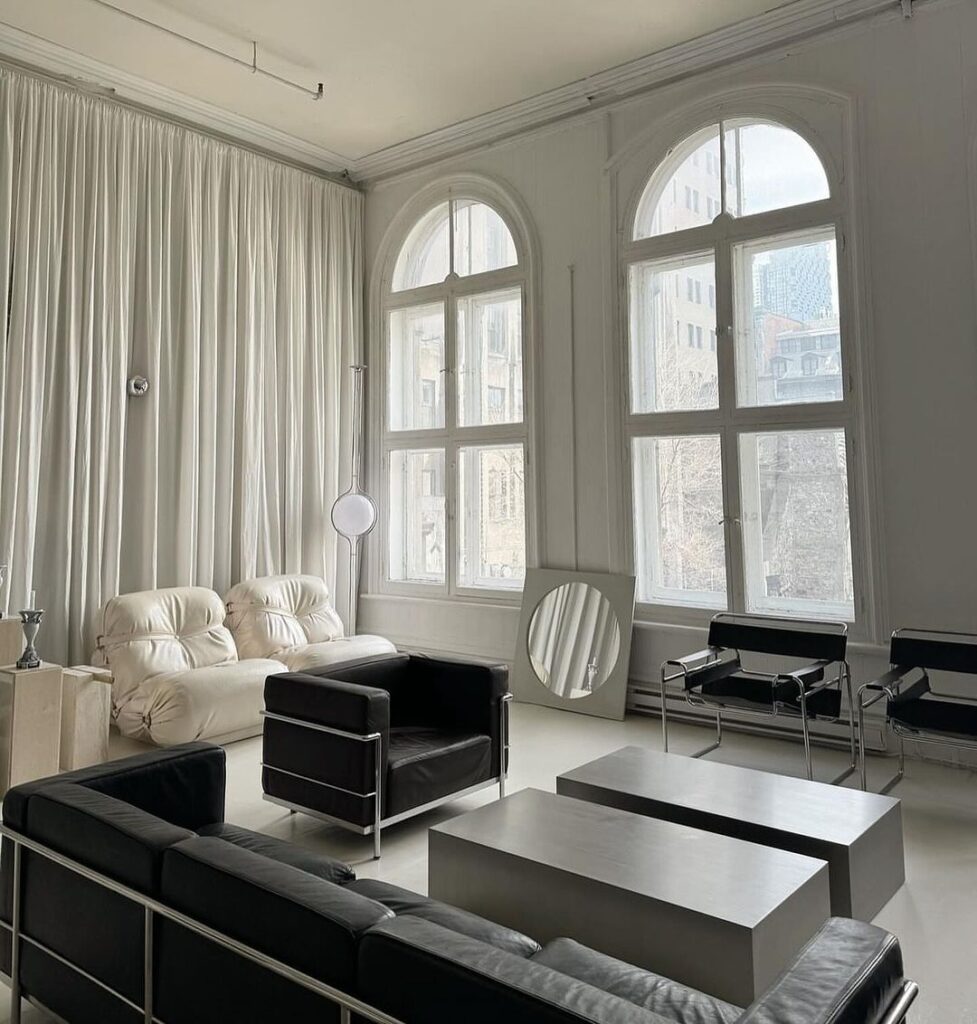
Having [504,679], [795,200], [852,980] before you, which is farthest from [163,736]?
[795,200]

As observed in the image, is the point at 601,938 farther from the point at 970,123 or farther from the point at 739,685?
the point at 970,123

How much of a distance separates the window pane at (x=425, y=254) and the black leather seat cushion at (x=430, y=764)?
4.50m

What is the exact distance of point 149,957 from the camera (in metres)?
1.88

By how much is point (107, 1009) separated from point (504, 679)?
7.70ft

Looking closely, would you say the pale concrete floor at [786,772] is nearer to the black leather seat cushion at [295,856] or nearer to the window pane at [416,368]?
the black leather seat cushion at [295,856]

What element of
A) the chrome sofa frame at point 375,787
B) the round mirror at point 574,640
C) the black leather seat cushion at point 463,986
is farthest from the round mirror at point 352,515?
the black leather seat cushion at point 463,986

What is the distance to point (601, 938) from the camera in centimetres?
253

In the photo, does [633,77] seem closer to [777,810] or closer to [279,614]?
[279,614]

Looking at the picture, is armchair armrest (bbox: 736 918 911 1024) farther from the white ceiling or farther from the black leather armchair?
the white ceiling

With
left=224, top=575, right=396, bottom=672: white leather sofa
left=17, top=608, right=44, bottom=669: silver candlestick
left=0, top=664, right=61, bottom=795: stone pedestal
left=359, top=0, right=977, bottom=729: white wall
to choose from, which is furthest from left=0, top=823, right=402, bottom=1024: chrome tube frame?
left=359, top=0, right=977, bottom=729: white wall

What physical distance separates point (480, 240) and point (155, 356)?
2804 millimetres

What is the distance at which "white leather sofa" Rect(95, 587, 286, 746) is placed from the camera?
5.03 m

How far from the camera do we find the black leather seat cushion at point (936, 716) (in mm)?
3885

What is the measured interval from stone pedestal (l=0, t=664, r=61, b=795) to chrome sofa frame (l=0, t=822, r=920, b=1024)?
2001 mm
